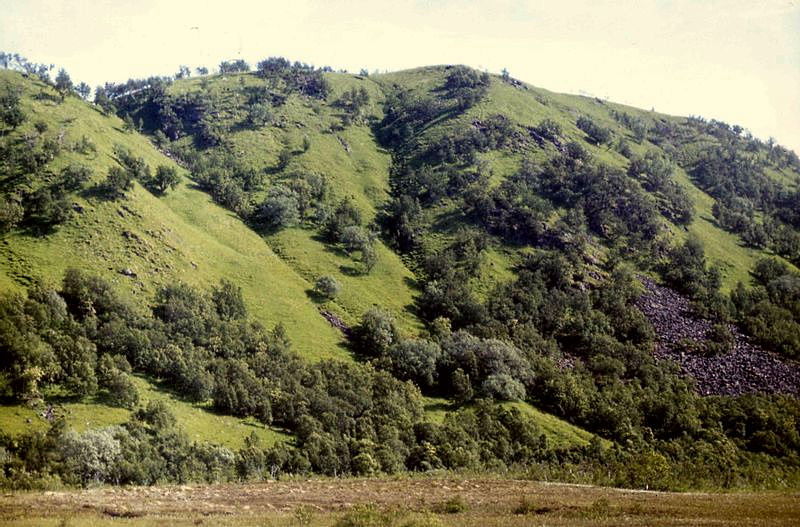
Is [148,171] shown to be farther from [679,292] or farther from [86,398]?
[679,292]

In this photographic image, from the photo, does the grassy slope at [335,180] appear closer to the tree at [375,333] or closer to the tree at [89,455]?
the tree at [375,333]

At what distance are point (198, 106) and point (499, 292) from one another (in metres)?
128

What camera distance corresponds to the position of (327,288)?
4104 inches

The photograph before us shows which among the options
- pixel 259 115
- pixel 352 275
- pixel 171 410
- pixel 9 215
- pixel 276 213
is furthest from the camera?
pixel 259 115

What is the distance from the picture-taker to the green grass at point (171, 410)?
47.3 m

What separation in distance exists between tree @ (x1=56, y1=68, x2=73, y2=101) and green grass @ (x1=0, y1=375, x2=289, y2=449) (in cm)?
10525

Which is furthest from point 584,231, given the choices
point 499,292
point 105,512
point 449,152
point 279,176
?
point 105,512

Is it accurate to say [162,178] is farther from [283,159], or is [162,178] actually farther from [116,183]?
[283,159]

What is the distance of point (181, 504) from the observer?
99.7 ft

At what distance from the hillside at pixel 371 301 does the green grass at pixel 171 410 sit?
34 centimetres

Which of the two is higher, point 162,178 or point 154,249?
point 162,178

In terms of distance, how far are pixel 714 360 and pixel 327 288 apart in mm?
81320

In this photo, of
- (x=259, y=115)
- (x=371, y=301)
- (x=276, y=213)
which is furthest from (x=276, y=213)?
(x=259, y=115)

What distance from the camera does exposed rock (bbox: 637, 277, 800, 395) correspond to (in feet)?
336
